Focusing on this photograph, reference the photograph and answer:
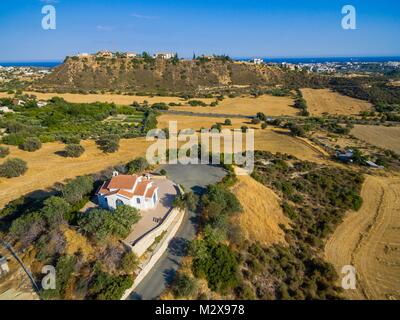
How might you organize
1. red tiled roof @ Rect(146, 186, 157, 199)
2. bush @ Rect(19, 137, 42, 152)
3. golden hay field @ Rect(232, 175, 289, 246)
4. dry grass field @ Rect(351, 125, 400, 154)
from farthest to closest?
dry grass field @ Rect(351, 125, 400, 154)
bush @ Rect(19, 137, 42, 152)
golden hay field @ Rect(232, 175, 289, 246)
red tiled roof @ Rect(146, 186, 157, 199)

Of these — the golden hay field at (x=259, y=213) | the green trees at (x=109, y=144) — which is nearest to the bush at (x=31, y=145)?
the green trees at (x=109, y=144)

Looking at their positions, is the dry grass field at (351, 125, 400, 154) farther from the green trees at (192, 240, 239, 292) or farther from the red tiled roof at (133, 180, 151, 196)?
the red tiled roof at (133, 180, 151, 196)

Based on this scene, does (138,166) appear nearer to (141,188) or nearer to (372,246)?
(141,188)

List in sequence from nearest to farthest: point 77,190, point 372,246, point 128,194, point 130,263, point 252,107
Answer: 1. point 130,263
2. point 128,194
3. point 372,246
4. point 77,190
5. point 252,107

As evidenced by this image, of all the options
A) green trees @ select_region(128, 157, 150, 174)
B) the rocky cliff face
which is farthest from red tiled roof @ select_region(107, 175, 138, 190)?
the rocky cliff face

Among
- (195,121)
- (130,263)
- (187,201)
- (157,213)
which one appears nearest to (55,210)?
(157,213)

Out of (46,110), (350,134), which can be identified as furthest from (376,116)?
(46,110)

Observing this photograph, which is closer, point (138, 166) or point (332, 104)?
point (138, 166)
